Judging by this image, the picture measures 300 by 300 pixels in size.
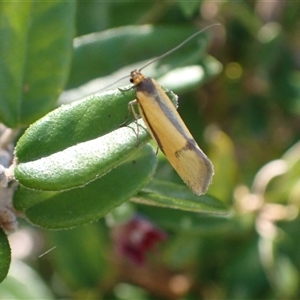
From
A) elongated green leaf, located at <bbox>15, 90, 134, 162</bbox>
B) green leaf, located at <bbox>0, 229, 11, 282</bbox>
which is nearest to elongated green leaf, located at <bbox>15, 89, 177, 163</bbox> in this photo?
elongated green leaf, located at <bbox>15, 90, 134, 162</bbox>

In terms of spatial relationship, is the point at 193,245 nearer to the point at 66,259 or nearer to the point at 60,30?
the point at 66,259

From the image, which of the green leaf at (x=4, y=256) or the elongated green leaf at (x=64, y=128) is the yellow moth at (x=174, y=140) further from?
the green leaf at (x=4, y=256)

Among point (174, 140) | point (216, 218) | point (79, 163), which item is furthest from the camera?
point (216, 218)

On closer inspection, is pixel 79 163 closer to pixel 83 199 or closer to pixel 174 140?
pixel 83 199

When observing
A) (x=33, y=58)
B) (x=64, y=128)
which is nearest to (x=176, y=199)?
(x=64, y=128)

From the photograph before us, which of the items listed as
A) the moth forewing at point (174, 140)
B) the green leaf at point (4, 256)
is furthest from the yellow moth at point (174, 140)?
the green leaf at point (4, 256)
